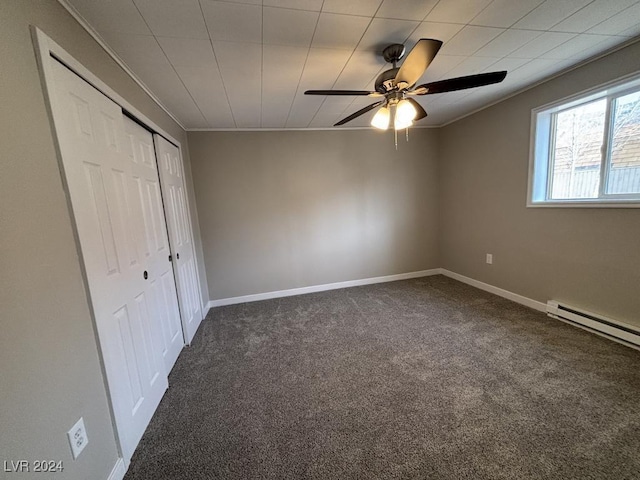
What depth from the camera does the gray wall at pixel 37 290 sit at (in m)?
0.81

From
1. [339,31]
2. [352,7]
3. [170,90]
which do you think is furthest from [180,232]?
[352,7]

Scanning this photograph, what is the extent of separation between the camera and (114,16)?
1307mm

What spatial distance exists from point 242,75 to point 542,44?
2.33 metres

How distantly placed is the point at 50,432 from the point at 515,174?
416 centimetres

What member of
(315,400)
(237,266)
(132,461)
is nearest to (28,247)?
(132,461)

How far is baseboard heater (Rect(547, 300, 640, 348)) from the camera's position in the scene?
2.03 m

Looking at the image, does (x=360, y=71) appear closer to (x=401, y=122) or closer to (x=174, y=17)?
(x=401, y=122)

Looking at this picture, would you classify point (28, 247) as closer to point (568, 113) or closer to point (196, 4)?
point (196, 4)

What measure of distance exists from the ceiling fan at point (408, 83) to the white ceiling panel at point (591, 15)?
0.68m

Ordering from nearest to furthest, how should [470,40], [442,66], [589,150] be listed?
[470,40], [442,66], [589,150]

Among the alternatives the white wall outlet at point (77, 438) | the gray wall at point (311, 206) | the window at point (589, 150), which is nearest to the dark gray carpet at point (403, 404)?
the white wall outlet at point (77, 438)

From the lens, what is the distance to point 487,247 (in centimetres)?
335

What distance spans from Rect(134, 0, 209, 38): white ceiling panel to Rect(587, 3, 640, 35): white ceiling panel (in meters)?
2.59

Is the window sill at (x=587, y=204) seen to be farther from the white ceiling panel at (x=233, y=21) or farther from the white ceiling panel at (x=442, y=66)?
the white ceiling panel at (x=233, y=21)
